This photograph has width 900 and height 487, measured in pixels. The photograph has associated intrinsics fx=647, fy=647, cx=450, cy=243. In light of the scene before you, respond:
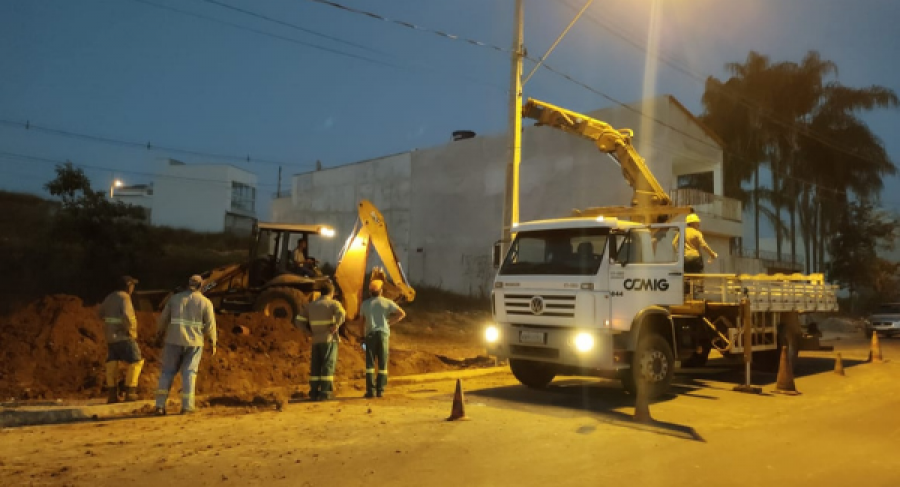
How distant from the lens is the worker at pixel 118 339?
343 inches

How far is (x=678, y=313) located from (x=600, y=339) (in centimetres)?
203

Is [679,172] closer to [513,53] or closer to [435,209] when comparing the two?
[435,209]

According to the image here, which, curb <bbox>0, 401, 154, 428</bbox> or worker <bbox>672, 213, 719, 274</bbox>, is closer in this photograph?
curb <bbox>0, 401, 154, 428</bbox>

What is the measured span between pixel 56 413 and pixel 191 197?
48320mm

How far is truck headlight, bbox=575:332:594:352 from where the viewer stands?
905 cm

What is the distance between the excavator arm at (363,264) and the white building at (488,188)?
43.3 ft

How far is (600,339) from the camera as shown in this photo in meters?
9.02

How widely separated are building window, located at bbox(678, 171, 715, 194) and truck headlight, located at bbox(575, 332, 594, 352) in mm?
28623

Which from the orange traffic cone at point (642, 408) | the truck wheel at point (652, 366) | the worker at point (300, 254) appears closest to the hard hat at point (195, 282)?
the orange traffic cone at point (642, 408)

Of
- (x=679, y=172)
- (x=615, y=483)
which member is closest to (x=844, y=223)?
(x=679, y=172)

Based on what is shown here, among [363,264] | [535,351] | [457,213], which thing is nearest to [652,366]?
[535,351]

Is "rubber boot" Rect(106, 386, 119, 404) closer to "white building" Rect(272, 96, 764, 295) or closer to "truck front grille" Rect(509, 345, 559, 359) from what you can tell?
"truck front grille" Rect(509, 345, 559, 359)

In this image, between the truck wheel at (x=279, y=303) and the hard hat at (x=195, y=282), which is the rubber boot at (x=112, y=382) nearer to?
the hard hat at (x=195, y=282)

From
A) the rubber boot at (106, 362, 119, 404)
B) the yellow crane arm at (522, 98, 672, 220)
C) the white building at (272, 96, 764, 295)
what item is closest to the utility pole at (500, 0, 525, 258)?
the yellow crane arm at (522, 98, 672, 220)
